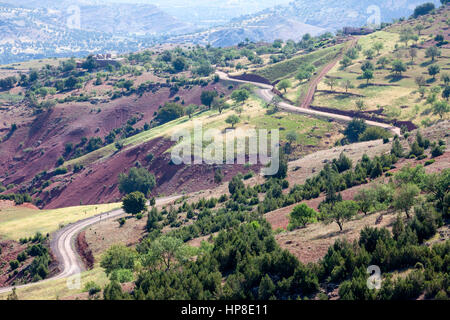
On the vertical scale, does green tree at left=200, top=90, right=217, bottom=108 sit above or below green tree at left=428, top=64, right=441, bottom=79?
below

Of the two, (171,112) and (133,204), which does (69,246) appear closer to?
(133,204)

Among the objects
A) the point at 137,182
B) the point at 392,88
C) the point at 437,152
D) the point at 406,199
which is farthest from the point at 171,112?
the point at 406,199

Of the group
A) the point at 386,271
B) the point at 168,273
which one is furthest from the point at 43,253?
the point at 386,271

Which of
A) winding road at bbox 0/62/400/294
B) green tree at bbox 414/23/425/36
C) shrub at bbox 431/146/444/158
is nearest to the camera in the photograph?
winding road at bbox 0/62/400/294

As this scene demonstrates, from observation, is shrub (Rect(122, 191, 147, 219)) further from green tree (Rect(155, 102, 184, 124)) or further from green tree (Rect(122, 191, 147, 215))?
green tree (Rect(155, 102, 184, 124))

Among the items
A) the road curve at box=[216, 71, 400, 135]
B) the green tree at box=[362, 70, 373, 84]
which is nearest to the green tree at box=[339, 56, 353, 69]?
the green tree at box=[362, 70, 373, 84]
